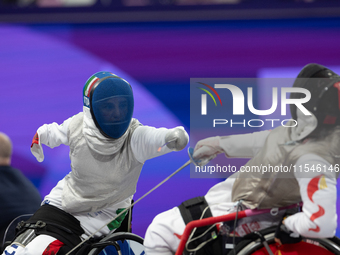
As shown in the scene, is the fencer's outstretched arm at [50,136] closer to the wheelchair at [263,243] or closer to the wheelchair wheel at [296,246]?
the wheelchair at [263,243]

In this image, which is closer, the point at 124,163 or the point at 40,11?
the point at 124,163

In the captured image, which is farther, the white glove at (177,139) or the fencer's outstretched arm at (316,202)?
the white glove at (177,139)

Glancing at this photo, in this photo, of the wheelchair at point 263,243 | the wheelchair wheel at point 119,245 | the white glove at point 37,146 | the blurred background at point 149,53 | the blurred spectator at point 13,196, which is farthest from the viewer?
the blurred background at point 149,53

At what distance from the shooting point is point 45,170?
297 cm

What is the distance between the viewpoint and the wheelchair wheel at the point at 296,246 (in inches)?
57.7

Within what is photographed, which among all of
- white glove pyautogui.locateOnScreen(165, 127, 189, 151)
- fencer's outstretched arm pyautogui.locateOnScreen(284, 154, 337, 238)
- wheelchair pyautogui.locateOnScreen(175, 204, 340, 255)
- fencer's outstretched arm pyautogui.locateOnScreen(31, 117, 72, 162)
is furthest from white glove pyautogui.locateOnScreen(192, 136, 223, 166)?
fencer's outstretched arm pyautogui.locateOnScreen(31, 117, 72, 162)

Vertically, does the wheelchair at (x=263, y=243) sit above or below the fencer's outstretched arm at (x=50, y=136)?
below

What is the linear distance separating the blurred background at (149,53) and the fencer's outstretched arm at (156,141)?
0.73 meters

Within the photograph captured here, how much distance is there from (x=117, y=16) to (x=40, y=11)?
621mm

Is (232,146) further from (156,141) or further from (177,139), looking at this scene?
(156,141)

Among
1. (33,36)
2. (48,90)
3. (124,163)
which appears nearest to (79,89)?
(48,90)

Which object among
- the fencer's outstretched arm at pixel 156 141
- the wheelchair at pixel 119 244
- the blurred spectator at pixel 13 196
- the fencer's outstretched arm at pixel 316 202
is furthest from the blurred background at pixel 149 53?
the fencer's outstretched arm at pixel 316 202

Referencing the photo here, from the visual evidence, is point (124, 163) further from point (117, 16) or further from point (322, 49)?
point (322, 49)

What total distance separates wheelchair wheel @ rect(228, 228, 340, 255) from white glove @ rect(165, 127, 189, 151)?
1.59 ft
